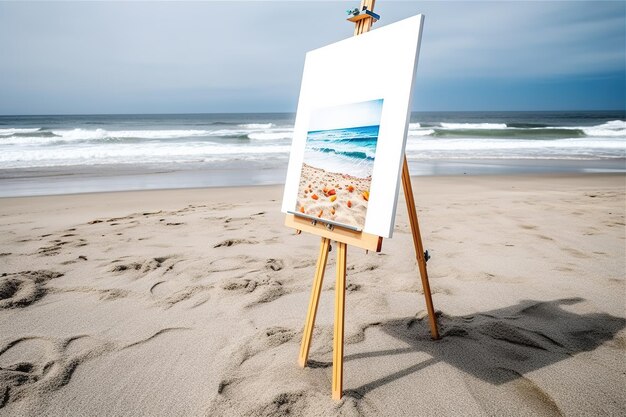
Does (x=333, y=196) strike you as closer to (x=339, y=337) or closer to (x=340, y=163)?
(x=340, y=163)

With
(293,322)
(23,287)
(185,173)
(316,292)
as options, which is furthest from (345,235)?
(185,173)

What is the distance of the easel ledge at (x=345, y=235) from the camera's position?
187cm

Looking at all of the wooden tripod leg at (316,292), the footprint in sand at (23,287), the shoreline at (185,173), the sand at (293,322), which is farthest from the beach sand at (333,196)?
the shoreline at (185,173)

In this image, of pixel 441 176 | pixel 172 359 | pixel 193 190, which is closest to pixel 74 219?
pixel 193 190

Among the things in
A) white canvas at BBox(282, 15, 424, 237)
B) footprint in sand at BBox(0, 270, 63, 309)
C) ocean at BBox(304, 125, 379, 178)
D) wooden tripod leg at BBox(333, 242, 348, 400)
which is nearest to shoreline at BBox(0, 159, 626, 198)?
footprint in sand at BBox(0, 270, 63, 309)

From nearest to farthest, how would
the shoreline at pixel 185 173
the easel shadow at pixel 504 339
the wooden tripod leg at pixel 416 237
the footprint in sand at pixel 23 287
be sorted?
the wooden tripod leg at pixel 416 237 < the easel shadow at pixel 504 339 < the footprint in sand at pixel 23 287 < the shoreline at pixel 185 173

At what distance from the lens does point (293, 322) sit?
8.95 feet

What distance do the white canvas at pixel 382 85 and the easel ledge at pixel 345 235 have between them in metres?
0.05

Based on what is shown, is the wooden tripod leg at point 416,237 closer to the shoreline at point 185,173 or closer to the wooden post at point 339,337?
the wooden post at point 339,337

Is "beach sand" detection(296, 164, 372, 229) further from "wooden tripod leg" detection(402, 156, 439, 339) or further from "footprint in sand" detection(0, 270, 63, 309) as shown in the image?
"footprint in sand" detection(0, 270, 63, 309)

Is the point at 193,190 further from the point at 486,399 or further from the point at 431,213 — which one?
the point at 486,399

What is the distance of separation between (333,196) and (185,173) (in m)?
9.45

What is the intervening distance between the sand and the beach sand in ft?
2.87

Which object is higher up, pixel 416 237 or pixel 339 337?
pixel 416 237
